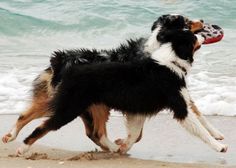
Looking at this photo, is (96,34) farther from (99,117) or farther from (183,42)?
(183,42)

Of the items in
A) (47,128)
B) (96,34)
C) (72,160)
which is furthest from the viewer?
(96,34)

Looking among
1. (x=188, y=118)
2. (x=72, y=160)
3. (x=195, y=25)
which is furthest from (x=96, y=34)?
(x=72, y=160)

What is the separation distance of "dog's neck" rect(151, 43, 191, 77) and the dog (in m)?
0.13

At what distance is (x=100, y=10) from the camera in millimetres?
15344

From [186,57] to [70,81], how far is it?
1.04 metres

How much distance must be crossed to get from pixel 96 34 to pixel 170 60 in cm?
856

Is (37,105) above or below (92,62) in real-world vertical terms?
below

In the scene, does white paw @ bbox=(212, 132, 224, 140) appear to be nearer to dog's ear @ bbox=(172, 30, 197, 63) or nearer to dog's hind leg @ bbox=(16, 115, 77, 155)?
dog's ear @ bbox=(172, 30, 197, 63)

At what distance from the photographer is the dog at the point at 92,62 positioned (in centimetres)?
Answer: 541

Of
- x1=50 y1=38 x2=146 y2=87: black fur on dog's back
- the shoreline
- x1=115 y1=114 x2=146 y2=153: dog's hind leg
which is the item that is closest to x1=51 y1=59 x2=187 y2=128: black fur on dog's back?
x1=50 y1=38 x2=146 y2=87: black fur on dog's back

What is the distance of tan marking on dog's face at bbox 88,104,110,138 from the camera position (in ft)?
18.0

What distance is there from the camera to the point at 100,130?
5602 millimetres

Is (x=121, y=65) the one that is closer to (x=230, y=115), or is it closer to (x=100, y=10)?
(x=230, y=115)

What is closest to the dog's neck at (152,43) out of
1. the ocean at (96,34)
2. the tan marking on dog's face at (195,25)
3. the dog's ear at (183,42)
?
the dog's ear at (183,42)
